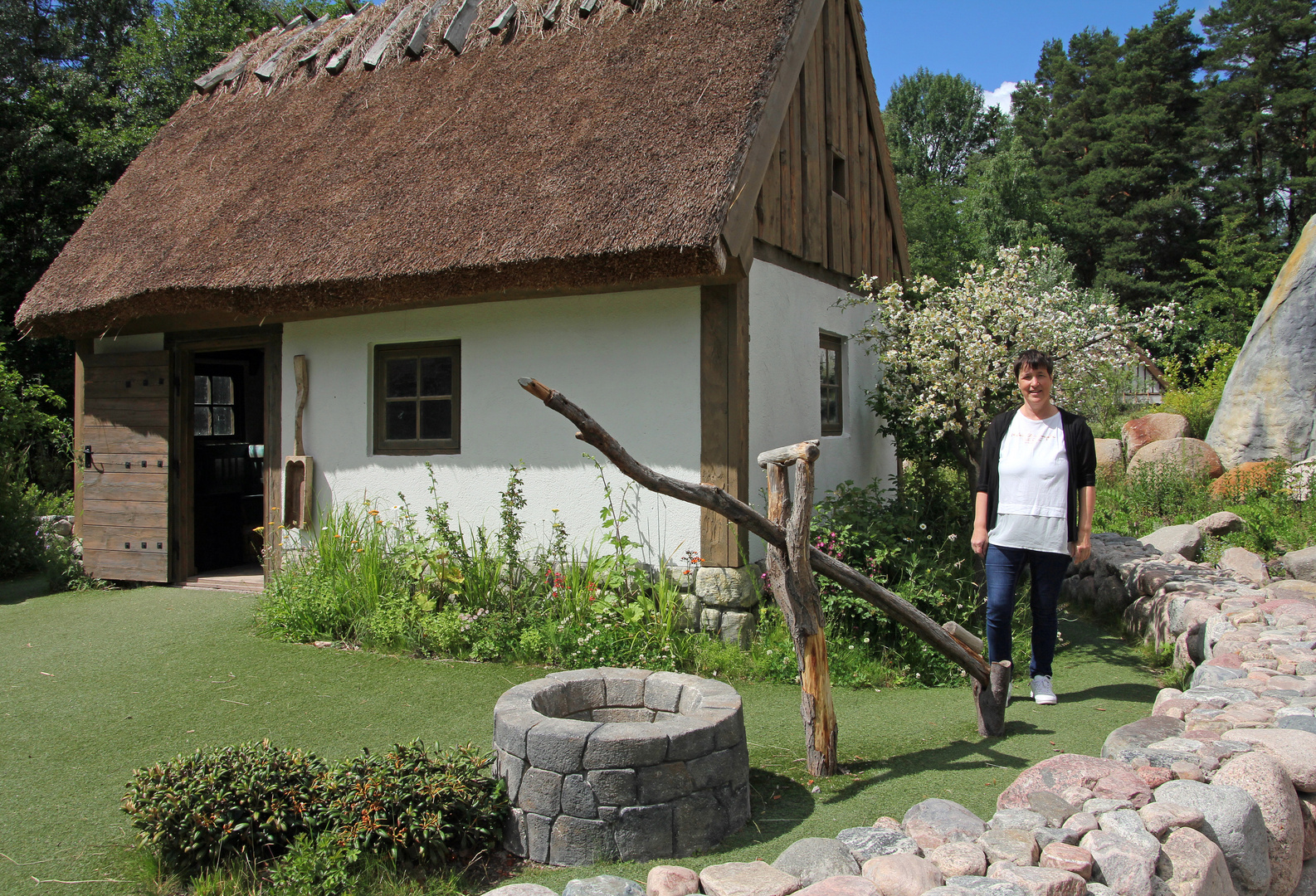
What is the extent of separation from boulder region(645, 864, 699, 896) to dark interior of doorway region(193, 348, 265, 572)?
7.18 meters

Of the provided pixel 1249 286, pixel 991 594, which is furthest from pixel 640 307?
pixel 1249 286

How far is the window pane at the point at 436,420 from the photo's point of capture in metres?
6.62

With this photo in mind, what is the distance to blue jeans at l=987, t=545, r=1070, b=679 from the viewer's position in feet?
13.7

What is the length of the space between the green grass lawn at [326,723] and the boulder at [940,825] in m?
0.35

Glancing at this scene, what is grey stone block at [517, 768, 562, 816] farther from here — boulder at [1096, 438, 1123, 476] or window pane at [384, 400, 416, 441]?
boulder at [1096, 438, 1123, 476]

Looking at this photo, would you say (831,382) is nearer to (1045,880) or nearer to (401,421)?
(401,421)

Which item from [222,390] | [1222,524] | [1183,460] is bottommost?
[1222,524]

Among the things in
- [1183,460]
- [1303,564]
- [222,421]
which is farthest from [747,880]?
[1183,460]

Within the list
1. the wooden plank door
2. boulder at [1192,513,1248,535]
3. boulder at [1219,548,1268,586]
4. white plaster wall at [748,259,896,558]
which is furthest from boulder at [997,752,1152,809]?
the wooden plank door

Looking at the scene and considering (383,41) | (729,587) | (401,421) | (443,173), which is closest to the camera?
(729,587)

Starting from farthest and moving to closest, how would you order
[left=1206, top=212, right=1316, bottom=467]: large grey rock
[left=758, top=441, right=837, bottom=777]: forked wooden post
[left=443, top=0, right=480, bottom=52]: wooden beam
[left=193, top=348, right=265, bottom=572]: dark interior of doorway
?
[left=1206, top=212, right=1316, bottom=467]: large grey rock < [left=193, top=348, right=265, bottom=572]: dark interior of doorway < [left=443, top=0, right=480, bottom=52]: wooden beam < [left=758, top=441, right=837, bottom=777]: forked wooden post

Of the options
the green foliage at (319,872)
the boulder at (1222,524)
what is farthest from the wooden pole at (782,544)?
the boulder at (1222,524)

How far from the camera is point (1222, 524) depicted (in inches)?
311

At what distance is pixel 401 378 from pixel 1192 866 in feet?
19.3
